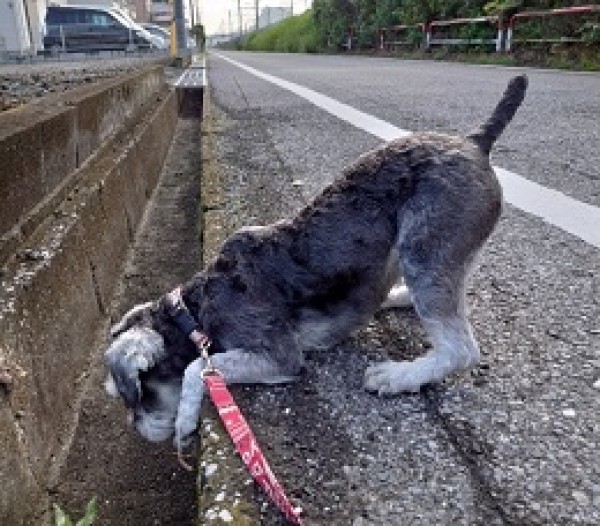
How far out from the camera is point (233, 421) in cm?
212

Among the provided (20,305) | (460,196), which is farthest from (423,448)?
(20,305)

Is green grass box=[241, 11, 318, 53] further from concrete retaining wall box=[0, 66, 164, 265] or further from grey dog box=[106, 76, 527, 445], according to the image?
grey dog box=[106, 76, 527, 445]

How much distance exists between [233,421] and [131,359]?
0.60m

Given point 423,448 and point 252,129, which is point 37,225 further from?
point 252,129

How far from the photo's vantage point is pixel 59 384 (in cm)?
276

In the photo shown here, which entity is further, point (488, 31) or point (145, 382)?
point (488, 31)

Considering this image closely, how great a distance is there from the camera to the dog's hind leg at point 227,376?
2434mm

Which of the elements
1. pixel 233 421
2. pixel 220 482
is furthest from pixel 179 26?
pixel 220 482

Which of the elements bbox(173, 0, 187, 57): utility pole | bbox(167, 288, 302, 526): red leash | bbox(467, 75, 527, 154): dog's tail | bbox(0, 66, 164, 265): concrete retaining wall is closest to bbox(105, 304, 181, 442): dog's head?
bbox(167, 288, 302, 526): red leash

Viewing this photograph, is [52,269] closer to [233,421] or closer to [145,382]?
[145,382]

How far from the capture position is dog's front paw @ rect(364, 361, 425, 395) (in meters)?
2.35

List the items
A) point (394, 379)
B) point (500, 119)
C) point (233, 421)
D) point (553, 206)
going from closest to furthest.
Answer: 1. point (233, 421)
2. point (394, 379)
3. point (500, 119)
4. point (553, 206)

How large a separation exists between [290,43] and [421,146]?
173ft

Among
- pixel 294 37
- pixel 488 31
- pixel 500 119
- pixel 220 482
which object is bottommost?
pixel 294 37
